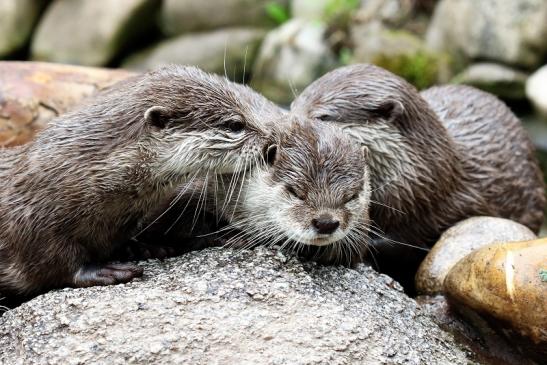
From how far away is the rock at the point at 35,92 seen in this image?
4188 mm

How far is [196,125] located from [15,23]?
7725 millimetres

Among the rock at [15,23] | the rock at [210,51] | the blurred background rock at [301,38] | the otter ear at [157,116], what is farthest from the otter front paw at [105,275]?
the rock at [15,23]

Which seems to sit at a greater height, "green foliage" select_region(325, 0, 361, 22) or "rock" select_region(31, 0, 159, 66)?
"green foliage" select_region(325, 0, 361, 22)

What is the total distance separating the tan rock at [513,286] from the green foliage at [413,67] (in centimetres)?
401

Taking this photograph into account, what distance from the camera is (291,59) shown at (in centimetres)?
798

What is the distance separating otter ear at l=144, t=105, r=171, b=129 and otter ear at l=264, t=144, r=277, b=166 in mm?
398

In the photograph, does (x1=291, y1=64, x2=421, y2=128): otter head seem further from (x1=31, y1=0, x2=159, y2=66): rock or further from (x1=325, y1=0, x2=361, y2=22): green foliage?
(x1=31, y1=0, x2=159, y2=66): rock

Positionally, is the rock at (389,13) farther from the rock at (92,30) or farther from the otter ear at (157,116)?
the otter ear at (157,116)

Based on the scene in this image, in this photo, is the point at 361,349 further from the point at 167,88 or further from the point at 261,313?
the point at 167,88

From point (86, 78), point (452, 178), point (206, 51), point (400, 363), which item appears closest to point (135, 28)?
point (206, 51)

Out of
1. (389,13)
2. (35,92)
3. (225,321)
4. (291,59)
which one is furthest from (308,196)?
(291,59)

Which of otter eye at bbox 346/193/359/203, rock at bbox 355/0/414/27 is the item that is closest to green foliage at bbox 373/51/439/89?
rock at bbox 355/0/414/27

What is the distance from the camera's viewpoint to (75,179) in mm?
2854

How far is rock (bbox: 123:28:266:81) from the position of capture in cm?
893
